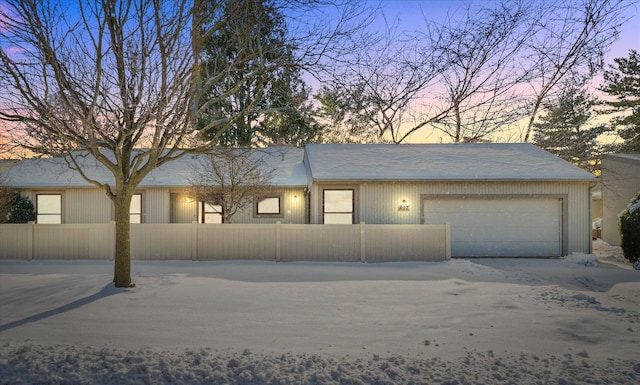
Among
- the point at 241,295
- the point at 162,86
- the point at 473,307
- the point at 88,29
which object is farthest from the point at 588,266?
the point at 88,29

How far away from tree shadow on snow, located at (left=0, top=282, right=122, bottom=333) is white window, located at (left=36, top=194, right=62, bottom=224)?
1180cm

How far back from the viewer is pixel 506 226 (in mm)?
15938

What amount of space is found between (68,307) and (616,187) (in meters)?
23.7

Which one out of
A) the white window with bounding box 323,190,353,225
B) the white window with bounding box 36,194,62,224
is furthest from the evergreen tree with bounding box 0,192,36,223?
the white window with bounding box 323,190,353,225

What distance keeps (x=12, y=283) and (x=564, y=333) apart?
1033 centimetres

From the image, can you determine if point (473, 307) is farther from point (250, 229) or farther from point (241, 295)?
point (250, 229)

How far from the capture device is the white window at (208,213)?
19.0 m

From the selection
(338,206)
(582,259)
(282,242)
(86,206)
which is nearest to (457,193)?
(338,206)

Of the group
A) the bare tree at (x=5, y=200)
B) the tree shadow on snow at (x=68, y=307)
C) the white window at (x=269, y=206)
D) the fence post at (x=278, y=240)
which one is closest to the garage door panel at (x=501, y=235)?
the fence post at (x=278, y=240)

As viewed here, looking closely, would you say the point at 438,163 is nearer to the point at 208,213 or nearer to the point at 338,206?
the point at 338,206

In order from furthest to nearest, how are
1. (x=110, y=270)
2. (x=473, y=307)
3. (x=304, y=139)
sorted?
(x=304, y=139) → (x=110, y=270) → (x=473, y=307)

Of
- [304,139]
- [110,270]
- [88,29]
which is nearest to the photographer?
[88,29]

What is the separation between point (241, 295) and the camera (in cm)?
849

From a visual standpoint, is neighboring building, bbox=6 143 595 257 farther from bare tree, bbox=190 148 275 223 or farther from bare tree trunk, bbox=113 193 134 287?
bare tree trunk, bbox=113 193 134 287
